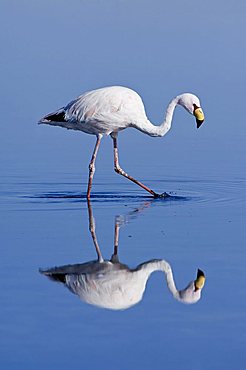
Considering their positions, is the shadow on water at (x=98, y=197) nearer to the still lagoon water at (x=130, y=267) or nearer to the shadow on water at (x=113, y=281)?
the still lagoon water at (x=130, y=267)

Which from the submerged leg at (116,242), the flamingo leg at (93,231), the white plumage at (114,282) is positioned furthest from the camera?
the flamingo leg at (93,231)

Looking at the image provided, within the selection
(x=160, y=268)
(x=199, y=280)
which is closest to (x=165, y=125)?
(x=160, y=268)

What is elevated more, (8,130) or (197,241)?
(8,130)

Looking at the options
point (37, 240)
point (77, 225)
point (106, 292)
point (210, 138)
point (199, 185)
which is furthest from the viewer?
point (210, 138)

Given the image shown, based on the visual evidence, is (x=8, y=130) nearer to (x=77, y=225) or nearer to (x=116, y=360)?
(x=77, y=225)

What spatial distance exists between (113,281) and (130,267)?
0.49 metres

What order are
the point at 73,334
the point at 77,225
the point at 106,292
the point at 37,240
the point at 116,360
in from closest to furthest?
the point at 116,360
the point at 73,334
the point at 106,292
the point at 37,240
the point at 77,225

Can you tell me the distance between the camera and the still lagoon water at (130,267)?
5.58 meters

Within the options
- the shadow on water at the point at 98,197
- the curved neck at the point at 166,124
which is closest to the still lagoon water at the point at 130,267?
the shadow on water at the point at 98,197

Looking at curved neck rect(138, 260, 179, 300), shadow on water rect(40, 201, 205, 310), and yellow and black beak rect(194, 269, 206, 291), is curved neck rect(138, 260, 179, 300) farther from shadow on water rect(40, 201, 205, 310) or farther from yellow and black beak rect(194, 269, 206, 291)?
yellow and black beak rect(194, 269, 206, 291)

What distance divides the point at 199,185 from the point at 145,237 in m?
3.74

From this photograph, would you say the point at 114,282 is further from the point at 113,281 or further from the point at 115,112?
the point at 115,112

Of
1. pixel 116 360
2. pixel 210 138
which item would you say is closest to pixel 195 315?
pixel 116 360

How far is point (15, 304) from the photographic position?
6.49 m
